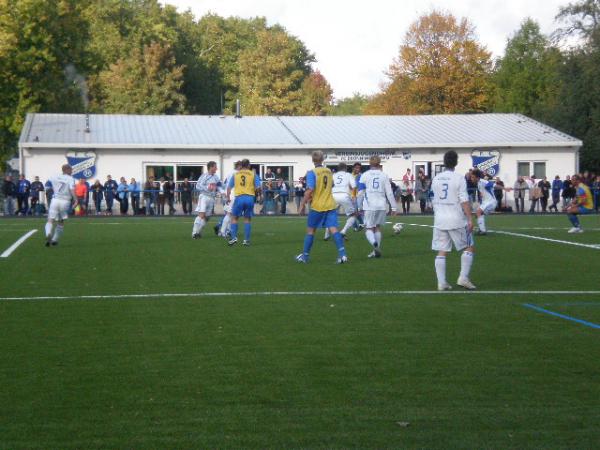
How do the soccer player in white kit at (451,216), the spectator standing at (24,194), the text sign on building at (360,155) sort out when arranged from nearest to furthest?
the soccer player in white kit at (451,216), the spectator standing at (24,194), the text sign on building at (360,155)

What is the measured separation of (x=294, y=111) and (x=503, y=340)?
73.7 meters

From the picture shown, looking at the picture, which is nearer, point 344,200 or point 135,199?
point 344,200

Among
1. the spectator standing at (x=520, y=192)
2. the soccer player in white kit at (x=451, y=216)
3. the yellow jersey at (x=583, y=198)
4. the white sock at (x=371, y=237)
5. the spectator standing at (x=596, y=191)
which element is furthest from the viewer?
the spectator standing at (x=520, y=192)

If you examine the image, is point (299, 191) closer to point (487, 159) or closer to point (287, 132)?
point (287, 132)

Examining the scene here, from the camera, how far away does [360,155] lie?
5216 cm

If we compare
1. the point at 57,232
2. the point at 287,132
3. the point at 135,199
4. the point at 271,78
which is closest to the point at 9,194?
the point at 135,199

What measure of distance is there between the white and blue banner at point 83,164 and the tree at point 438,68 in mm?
29876

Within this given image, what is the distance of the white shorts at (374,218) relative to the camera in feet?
63.8

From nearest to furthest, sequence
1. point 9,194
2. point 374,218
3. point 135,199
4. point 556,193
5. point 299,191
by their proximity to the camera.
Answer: point 374,218, point 9,194, point 135,199, point 556,193, point 299,191

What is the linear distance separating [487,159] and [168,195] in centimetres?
1710

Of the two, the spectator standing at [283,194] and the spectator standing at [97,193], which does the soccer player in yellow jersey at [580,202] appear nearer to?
the spectator standing at [283,194]

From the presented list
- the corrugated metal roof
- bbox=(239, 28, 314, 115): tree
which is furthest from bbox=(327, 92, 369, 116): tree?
the corrugated metal roof

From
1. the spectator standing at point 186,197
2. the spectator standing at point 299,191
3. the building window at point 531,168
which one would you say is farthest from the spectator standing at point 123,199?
the building window at point 531,168

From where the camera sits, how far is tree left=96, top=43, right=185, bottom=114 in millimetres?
76250
